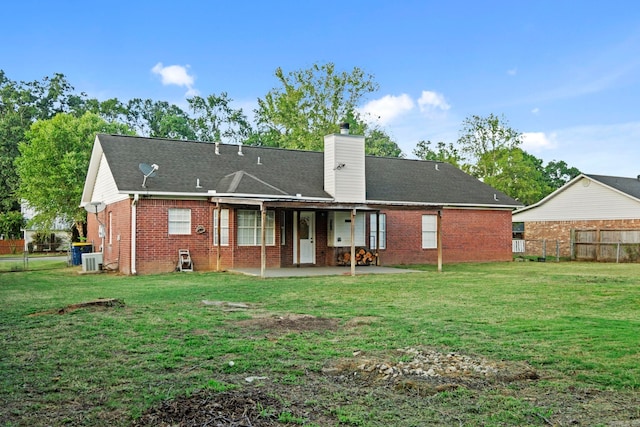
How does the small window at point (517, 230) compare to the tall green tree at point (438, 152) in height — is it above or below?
below

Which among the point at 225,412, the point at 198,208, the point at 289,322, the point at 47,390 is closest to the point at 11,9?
the point at 198,208

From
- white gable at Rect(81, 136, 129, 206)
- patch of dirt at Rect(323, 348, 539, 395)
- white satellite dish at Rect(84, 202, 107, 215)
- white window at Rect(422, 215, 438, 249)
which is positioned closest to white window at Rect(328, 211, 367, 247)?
white window at Rect(422, 215, 438, 249)

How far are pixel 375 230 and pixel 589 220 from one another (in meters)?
13.7

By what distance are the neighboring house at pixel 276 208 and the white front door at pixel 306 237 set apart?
0.04 meters

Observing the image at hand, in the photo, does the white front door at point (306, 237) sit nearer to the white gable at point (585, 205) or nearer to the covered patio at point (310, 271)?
the covered patio at point (310, 271)

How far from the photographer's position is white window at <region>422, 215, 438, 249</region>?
23875mm

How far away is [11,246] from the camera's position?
125 ft

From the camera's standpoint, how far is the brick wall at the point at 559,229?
2830 centimetres

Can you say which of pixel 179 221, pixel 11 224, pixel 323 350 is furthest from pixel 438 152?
pixel 323 350

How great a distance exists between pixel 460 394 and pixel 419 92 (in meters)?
28.2

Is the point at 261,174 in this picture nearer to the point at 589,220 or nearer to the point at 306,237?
the point at 306,237

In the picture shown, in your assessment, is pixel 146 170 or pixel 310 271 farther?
pixel 310 271

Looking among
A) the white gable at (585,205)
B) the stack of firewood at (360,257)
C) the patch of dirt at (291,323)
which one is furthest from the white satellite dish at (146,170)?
the white gable at (585,205)

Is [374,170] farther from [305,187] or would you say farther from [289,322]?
[289,322]
